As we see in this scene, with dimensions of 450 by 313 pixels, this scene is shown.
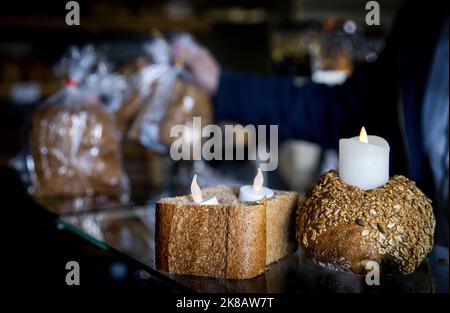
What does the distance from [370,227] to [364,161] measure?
68mm

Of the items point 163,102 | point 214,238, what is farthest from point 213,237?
point 163,102

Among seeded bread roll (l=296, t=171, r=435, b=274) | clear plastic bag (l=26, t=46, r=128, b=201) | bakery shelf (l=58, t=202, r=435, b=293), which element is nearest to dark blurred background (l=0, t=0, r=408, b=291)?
clear plastic bag (l=26, t=46, r=128, b=201)

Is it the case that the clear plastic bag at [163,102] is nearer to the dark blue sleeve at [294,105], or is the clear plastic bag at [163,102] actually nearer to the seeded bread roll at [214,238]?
the dark blue sleeve at [294,105]

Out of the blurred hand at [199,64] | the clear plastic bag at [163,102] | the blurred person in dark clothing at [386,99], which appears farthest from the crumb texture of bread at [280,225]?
the blurred hand at [199,64]

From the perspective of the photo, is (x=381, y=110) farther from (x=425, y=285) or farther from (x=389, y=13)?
(x=389, y=13)

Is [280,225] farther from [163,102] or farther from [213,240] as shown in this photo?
[163,102]

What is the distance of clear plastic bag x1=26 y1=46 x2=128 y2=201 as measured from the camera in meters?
1.29

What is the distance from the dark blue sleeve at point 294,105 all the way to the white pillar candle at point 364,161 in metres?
1.01

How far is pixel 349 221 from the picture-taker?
2.07 ft

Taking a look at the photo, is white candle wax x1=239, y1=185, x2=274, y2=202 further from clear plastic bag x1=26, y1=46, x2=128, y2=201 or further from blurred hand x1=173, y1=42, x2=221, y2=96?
blurred hand x1=173, y1=42, x2=221, y2=96

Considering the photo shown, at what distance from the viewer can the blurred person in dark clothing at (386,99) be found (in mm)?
1088

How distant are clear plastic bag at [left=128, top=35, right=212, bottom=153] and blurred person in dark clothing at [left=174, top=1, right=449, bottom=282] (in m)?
0.05

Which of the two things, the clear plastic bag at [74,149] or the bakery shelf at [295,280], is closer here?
the bakery shelf at [295,280]
